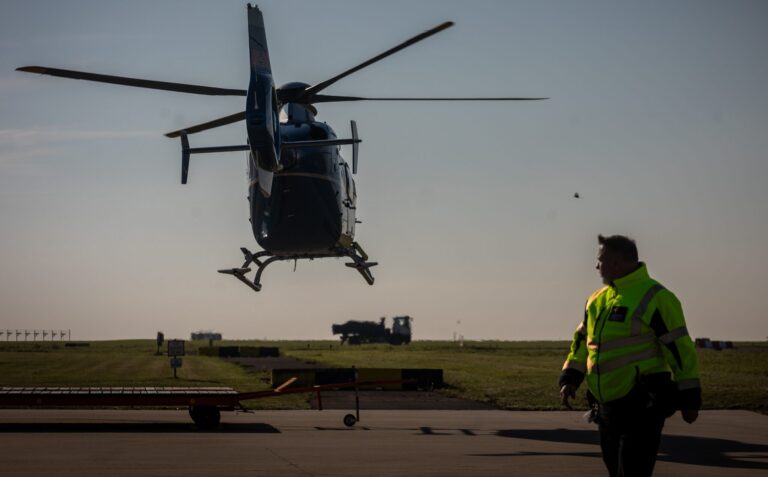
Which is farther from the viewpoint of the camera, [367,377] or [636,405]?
[367,377]

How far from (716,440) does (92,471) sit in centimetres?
1104

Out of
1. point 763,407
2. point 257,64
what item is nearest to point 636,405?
point 257,64

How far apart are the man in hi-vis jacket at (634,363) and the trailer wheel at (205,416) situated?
13.9 metres

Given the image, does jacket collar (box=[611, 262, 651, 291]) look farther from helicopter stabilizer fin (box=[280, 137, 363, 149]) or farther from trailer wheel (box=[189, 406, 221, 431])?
helicopter stabilizer fin (box=[280, 137, 363, 149])

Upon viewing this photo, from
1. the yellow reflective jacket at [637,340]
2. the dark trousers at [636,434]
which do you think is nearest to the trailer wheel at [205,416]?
the yellow reflective jacket at [637,340]

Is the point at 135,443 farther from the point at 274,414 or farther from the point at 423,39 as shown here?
the point at 423,39

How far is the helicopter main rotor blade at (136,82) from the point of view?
2425cm

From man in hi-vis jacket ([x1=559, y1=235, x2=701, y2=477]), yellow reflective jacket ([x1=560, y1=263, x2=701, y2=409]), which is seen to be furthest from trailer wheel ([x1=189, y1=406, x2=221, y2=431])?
yellow reflective jacket ([x1=560, y1=263, x2=701, y2=409])

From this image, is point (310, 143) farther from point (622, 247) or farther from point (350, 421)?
point (622, 247)

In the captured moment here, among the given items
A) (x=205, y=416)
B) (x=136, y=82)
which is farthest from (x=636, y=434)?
(x=136, y=82)

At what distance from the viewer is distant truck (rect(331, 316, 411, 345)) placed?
533 ft

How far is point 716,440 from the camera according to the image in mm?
19672

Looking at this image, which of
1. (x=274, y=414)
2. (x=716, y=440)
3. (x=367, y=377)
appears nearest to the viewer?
(x=716, y=440)

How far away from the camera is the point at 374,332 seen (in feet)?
558
